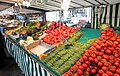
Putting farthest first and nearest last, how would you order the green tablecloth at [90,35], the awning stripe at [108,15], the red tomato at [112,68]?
1. the awning stripe at [108,15]
2. the green tablecloth at [90,35]
3. the red tomato at [112,68]

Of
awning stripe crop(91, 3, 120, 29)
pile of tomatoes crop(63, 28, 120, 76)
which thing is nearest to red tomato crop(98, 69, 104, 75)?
pile of tomatoes crop(63, 28, 120, 76)

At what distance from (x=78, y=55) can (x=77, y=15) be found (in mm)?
12893

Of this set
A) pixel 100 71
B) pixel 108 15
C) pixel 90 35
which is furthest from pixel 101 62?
pixel 108 15

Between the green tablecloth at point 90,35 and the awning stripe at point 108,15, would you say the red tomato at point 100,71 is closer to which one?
the green tablecloth at point 90,35

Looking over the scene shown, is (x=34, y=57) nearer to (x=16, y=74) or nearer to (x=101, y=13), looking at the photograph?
(x=16, y=74)

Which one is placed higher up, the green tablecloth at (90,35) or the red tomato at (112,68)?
the green tablecloth at (90,35)

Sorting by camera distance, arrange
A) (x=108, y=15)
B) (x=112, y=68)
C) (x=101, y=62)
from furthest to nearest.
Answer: (x=108, y=15) → (x=101, y=62) → (x=112, y=68)

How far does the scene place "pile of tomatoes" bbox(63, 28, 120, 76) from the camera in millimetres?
1539

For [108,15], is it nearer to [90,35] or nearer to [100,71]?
[90,35]

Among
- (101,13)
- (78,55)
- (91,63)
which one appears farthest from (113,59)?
(101,13)

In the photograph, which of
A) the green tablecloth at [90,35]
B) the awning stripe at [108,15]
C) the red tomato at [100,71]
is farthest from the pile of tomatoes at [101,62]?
Answer: the awning stripe at [108,15]

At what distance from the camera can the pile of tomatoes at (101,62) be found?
1.54 m

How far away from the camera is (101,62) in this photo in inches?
64.4

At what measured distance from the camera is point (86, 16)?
14.1 meters
